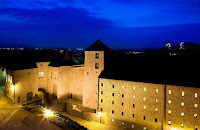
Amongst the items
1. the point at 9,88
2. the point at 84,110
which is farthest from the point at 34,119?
the point at 9,88

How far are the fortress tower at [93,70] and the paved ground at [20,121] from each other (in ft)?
31.1

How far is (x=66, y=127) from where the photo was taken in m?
21.8

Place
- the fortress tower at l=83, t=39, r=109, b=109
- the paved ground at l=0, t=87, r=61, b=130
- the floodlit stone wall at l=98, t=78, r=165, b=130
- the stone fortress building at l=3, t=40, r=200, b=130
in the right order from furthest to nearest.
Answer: the fortress tower at l=83, t=39, r=109, b=109 → the floodlit stone wall at l=98, t=78, r=165, b=130 → the stone fortress building at l=3, t=40, r=200, b=130 → the paved ground at l=0, t=87, r=61, b=130

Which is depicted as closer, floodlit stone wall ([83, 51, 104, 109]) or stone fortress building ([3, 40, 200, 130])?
stone fortress building ([3, 40, 200, 130])

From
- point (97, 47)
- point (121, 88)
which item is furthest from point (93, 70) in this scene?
point (121, 88)

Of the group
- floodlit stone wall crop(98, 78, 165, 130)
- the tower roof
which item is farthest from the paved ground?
the tower roof

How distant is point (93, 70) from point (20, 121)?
45.1ft

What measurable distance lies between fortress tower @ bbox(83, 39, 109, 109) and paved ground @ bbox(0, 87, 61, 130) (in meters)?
9.48

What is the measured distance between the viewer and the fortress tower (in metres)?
29.4

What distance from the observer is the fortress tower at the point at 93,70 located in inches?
1156

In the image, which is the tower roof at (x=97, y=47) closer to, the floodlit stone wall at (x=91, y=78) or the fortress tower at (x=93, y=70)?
the fortress tower at (x=93, y=70)

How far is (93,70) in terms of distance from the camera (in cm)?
2994

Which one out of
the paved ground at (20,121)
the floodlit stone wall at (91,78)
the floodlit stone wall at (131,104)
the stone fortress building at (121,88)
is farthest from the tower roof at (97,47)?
the paved ground at (20,121)

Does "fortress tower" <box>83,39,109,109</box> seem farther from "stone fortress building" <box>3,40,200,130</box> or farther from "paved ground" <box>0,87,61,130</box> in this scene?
"paved ground" <box>0,87,61,130</box>
